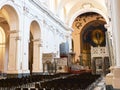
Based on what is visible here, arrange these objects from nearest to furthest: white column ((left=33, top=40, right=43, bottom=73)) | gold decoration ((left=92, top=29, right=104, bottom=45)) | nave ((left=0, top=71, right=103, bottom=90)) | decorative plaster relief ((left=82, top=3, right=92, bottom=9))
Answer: nave ((left=0, top=71, right=103, bottom=90)), white column ((left=33, top=40, right=43, bottom=73)), decorative plaster relief ((left=82, top=3, right=92, bottom=9)), gold decoration ((left=92, top=29, right=104, bottom=45))

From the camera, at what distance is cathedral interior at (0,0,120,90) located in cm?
582

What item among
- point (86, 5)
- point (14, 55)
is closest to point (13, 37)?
point (14, 55)

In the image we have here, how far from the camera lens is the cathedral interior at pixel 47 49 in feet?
19.1

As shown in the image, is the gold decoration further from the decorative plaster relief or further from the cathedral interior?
the decorative plaster relief

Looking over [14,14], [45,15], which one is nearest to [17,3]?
[14,14]

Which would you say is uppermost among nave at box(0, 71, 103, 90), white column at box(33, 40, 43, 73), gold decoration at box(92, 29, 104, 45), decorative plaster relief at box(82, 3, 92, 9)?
decorative plaster relief at box(82, 3, 92, 9)

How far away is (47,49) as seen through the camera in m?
18.5

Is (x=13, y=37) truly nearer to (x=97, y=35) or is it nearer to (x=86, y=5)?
(x=86, y=5)

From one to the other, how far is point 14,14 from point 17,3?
73 cm

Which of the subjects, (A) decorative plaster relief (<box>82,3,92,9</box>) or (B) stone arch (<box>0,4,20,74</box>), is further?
(A) decorative plaster relief (<box>82,3,92,9</box>)

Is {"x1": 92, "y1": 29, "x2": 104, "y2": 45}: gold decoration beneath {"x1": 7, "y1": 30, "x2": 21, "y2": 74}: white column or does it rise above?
above

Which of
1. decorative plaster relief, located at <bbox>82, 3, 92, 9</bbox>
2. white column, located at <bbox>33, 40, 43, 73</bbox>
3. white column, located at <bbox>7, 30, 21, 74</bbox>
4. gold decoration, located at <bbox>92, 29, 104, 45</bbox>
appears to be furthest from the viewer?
gold decoration, located at <bbox>92, 29, 104, 45</bbox>

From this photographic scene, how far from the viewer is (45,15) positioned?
60.1 feet

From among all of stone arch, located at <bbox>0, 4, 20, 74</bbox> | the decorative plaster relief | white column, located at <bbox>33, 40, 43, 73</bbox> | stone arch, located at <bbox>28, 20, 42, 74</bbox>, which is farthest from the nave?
the decorative plaster relief
